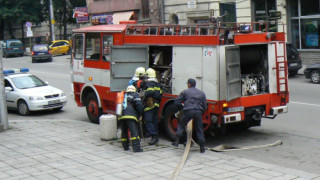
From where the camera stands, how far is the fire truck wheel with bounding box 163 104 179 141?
458 inches

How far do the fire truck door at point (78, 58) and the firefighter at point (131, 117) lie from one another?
171 inches

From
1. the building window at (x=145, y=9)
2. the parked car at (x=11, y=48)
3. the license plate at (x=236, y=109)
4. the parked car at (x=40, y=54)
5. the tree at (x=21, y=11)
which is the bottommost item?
the license plate at (x=236, y=109)

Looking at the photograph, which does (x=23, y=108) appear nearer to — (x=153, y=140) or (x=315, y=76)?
(x=153, y=140)

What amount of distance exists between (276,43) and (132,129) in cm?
399

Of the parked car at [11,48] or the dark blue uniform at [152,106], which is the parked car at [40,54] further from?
the dark blue uniform at [152,106]

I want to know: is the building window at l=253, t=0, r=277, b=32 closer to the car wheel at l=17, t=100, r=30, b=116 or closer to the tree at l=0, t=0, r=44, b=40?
the car wheel at l=17, t=100, r=30, b=116

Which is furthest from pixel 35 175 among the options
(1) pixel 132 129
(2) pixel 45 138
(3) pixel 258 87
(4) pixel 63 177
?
(3) pixel 258 87

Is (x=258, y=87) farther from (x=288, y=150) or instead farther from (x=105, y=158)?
(x=105, y=158)

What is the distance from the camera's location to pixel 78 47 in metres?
14.7

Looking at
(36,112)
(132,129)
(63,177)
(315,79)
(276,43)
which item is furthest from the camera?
(315,79)

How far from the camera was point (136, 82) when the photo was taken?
11.8m

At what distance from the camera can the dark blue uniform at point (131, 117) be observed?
10359mm

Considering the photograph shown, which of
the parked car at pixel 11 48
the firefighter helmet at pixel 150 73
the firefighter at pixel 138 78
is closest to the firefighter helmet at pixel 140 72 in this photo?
the firefighter at pixel 138 78

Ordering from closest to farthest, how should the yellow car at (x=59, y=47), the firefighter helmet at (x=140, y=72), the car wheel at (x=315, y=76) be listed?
the firefighter helmet at (x=140, y=72) → the car wheel at (x=315, y=76) → the yellow car at (x=59, y=47)
